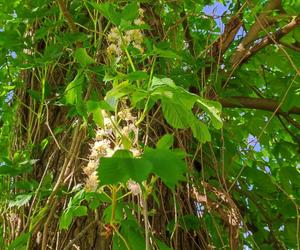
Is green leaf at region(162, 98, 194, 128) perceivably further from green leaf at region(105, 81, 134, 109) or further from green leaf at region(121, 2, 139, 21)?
green leaf at region(121, 2, 139, 21)

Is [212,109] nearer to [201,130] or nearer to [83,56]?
[201,130]

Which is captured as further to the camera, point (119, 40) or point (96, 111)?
point (119, 40)

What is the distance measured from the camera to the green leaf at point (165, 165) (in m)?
0.64

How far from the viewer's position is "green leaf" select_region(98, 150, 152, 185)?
0.63 metres

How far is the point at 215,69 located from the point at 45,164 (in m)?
0.58

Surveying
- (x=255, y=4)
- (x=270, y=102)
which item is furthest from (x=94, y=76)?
(x=270, y=102)

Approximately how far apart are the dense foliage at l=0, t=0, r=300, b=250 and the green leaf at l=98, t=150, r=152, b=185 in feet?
0.30

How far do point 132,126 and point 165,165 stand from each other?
0.61 ft

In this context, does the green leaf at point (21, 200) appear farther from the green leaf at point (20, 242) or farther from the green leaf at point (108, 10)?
the green leaf at point (108, 10)

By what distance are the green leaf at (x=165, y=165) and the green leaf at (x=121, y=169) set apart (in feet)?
0.05

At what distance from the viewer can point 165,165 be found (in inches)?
25.8

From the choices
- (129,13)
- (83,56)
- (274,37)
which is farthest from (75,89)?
(274,37)

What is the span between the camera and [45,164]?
1.41m

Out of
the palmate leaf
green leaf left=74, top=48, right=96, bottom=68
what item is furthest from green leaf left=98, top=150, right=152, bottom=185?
green leaf left=74, top=48, right=96, bottom=68
